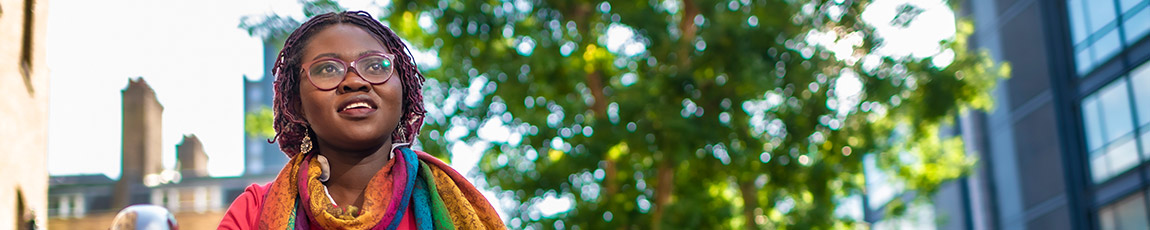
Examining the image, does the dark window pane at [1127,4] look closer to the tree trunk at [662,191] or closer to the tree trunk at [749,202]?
the tree trunk at [749,202]

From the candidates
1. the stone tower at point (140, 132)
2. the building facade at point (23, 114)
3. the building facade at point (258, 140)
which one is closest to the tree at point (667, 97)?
the building facade at point (23, 114)

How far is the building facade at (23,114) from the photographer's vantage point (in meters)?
11.8

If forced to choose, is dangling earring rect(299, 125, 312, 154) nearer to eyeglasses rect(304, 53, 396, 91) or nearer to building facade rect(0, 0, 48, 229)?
eyeglasses rect(304, 53, 396, 91)

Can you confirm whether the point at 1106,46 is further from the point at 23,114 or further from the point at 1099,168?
the point at 23,114

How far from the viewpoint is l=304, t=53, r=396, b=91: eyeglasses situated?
2.84 meters

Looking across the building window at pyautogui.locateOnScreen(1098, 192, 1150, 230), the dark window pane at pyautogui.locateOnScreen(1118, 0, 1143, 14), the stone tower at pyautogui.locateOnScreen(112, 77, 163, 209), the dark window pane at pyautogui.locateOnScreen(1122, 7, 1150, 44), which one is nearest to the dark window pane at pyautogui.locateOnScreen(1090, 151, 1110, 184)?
the building window at pyautogui.locateOnScreen(1098, 192, 1150, 230)

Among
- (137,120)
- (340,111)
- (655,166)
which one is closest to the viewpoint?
(340,111)

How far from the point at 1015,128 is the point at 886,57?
16747 mm

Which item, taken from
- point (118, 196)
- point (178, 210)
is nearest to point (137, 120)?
point (118, 196)

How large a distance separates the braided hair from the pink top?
14 cm

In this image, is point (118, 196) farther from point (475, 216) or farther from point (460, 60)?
point (475, 216)

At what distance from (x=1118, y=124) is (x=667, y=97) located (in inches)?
551

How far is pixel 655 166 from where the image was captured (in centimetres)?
1428

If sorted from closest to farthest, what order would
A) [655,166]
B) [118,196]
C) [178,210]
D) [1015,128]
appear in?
[655,166] < [1015,128] < [118,196] < [178,210]
